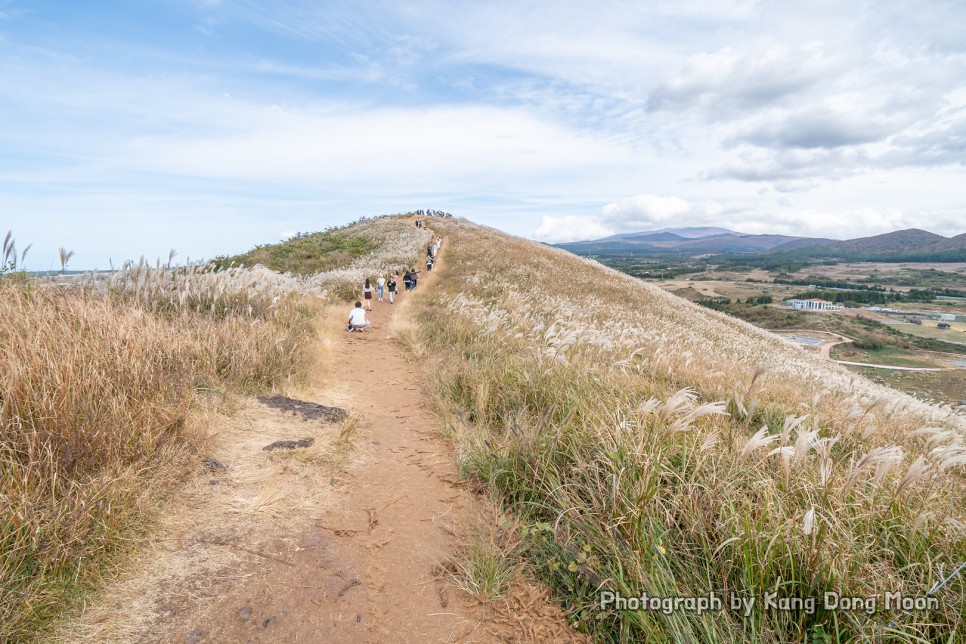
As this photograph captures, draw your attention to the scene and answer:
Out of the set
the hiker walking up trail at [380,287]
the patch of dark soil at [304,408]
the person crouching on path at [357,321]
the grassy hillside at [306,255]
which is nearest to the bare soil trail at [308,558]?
the patch of dark soil at [304,408]

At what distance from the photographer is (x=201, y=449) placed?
163 inches

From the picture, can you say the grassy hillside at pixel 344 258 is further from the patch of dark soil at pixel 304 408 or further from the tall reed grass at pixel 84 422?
the patch of dark soil at pixel 304 408

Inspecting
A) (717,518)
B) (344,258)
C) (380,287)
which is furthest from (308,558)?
(344,258)

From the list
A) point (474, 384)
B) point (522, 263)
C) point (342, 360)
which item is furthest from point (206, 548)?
point (522, 263)

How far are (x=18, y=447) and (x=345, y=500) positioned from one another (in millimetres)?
2370

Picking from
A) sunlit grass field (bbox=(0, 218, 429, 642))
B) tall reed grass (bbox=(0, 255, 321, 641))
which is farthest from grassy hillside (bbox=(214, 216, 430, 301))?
tall reed grass (bbox=(0, 255, 321, 641))

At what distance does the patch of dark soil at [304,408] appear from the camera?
583 cm

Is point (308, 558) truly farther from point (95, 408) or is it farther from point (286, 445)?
point (95, 408)

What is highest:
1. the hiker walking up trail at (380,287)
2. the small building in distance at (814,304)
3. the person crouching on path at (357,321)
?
the hiker walking up trail at (380,287)

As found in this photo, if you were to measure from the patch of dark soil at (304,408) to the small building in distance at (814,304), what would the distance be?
443 feet

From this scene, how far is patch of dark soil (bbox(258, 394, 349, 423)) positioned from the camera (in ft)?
19.1

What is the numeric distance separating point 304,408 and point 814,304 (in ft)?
474

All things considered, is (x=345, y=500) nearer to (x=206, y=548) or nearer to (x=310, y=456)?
(x=310, y=456)

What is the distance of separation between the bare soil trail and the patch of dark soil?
1.33ft
